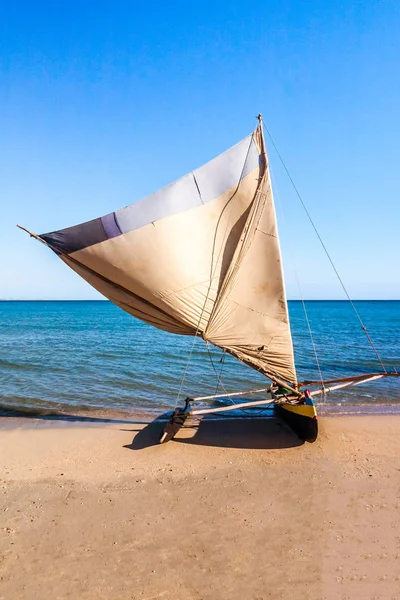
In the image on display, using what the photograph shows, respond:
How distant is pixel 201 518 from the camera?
25.2 ft

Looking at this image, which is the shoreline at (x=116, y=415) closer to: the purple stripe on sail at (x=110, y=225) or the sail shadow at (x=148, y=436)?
the sail shadow at (x=148, y=436)

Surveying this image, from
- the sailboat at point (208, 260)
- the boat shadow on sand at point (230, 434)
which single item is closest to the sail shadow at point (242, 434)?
the boat shadow on sand at point (230, 434)

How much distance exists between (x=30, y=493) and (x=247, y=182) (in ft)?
29.7

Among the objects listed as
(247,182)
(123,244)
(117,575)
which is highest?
(247,182)

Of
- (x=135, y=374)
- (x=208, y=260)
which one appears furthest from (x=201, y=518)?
(x=135, y=374)

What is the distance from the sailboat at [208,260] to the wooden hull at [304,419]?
0.10 feet

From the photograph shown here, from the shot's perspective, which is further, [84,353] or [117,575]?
[84,353]

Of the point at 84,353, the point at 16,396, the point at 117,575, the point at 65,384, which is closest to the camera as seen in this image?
the point at 117,575

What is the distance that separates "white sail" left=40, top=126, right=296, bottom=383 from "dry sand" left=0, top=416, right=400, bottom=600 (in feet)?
10.1

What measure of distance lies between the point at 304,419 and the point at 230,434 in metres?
2.46

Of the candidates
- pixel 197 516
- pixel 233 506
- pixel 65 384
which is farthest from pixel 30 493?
pixel 65 384

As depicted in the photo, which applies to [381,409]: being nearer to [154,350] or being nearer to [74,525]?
[74,525]

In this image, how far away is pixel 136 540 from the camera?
7.01m

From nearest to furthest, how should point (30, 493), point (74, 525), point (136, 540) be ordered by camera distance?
point (136, 540) → point (74, 525) → point (30, 493)
